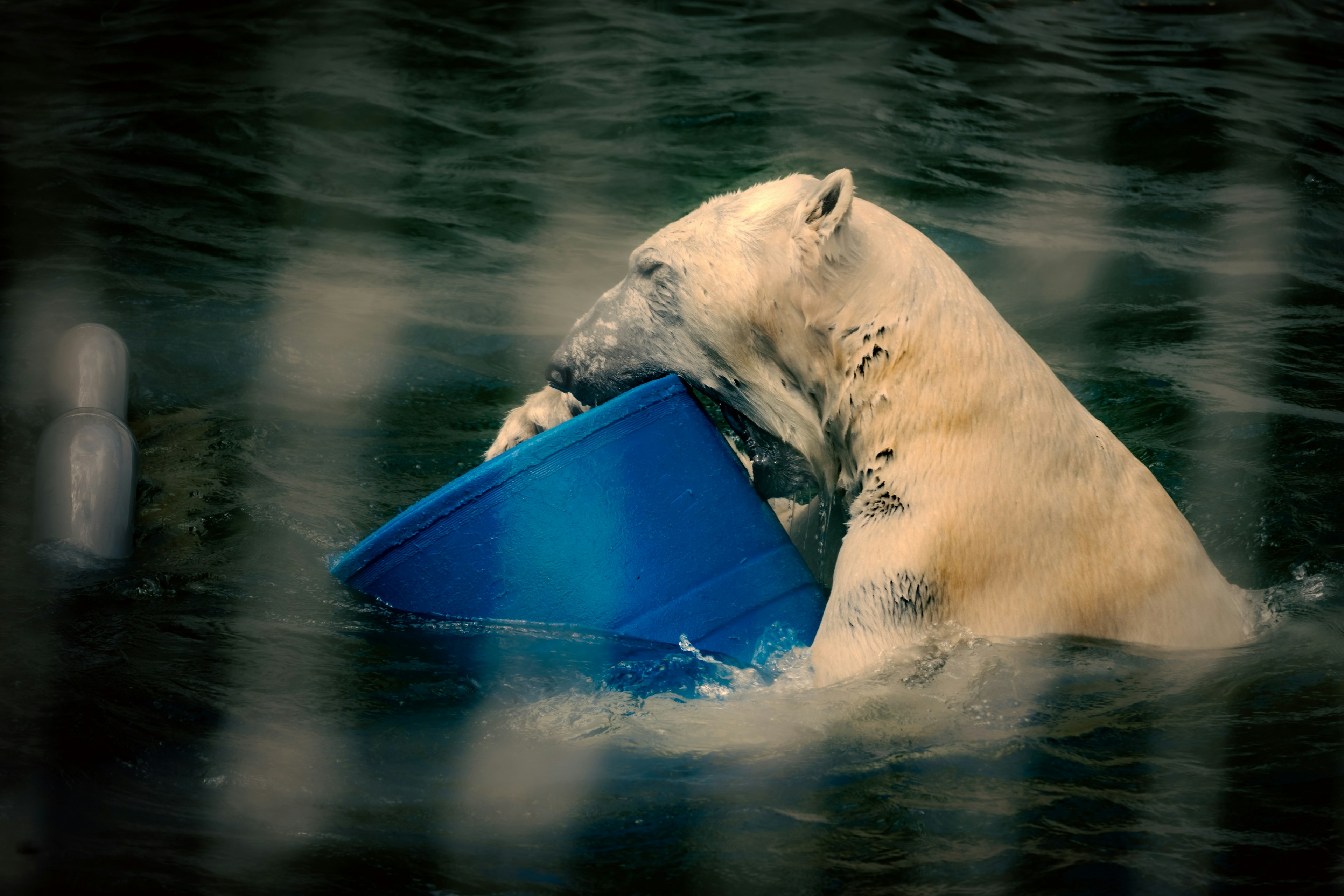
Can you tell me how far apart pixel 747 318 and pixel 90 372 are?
84.0 inches

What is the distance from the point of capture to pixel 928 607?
2049 mm

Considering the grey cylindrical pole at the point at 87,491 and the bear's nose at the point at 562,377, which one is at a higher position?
the bear's nose at the point at 562,377

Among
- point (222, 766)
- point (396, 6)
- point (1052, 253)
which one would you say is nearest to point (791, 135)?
point (1052, 253)

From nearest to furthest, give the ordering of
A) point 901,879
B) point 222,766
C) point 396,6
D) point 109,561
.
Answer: point 901,879 → point 222,766 → point 109,561 → point 396,6

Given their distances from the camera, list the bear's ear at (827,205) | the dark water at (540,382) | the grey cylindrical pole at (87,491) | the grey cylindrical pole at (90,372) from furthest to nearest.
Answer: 1. the grey cylindrical pole at (90,372)
2. the grey cylindrical pole at (87,491)
3. the bear's ear at (827,205)
4. the dark water at (540,382)

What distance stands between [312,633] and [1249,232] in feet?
16.4

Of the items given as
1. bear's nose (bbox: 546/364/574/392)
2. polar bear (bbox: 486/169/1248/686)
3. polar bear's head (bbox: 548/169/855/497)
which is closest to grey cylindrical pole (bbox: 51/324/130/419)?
bear's nose (bbox: 546/364/574/392)

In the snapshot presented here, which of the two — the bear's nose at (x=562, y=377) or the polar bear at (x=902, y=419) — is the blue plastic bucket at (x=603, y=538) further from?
the bear's nose at (x=562, y=377)

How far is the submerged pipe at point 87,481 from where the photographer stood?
2623mm

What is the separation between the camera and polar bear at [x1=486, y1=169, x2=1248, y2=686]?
207 cm

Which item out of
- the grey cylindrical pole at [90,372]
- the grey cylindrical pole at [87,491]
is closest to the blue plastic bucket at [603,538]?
the grey cylindrical pole at [87,491]

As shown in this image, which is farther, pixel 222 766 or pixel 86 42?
pixel 86 42

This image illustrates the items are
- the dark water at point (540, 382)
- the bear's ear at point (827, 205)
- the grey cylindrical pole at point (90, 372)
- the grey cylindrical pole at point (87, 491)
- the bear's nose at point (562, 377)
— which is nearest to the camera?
the dark water at point (540, 382)

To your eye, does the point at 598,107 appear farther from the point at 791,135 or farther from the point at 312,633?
the point at 312,633
